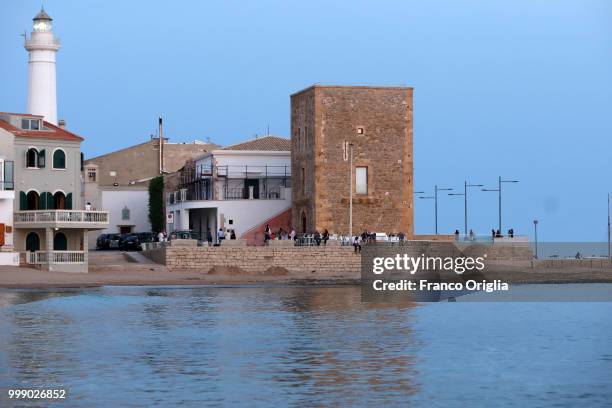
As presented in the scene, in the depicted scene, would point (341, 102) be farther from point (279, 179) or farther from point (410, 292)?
point (410, 292)

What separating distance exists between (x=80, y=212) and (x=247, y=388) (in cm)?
3060

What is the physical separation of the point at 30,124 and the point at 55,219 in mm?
5840

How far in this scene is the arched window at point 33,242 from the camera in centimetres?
5550

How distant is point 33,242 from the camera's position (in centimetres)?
5553

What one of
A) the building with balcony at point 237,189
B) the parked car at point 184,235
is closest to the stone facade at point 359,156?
the building with balcony at point 237,189

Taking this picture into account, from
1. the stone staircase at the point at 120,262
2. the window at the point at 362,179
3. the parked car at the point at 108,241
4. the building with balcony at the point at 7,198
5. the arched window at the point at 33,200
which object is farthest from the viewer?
the parked car at the point at 108,241

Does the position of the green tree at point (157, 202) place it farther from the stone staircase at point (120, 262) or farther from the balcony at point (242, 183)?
the stone staircase at point (120, 262)

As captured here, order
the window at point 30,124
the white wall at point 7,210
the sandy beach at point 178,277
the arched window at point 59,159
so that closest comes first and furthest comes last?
the sandy beach at point 178,277 → the white wall at point 7,210 → the arched window at point 59,159 → the window at point 30,124

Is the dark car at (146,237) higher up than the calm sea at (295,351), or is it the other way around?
the dark car at (146,237)

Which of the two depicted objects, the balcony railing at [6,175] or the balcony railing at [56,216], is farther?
the balcony railing at [6,175]

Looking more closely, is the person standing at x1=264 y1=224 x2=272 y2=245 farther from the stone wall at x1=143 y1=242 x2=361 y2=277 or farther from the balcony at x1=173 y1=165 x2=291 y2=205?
the balcony at x1=173 y1=165 x2=291 y2=205

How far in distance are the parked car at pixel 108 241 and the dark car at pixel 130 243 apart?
446 mm

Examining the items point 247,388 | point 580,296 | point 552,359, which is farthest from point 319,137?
point 247,388

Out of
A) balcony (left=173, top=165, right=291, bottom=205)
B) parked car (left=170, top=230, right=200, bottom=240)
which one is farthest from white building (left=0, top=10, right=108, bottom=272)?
balcony (left=173, top=165, right=291, bottom=205)
